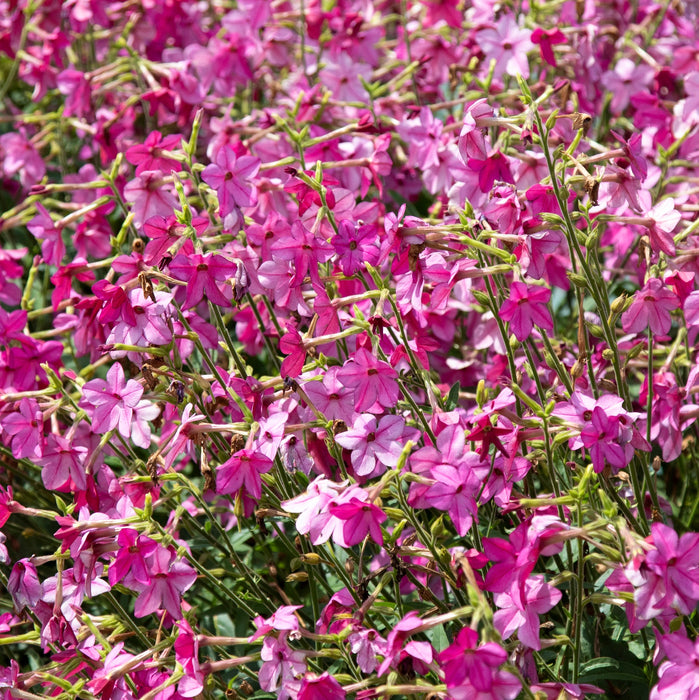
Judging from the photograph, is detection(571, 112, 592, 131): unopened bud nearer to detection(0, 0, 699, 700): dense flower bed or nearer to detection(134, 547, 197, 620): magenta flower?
detection(0, 0, 699, 700): dense flower bed

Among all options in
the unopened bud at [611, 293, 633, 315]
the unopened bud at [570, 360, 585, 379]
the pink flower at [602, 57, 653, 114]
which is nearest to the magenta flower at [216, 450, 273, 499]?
the unopened bud at [570, 360, 585, 379]

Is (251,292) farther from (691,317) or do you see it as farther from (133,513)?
(691,317)

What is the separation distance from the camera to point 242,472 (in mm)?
1688

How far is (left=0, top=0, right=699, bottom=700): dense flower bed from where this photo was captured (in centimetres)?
153

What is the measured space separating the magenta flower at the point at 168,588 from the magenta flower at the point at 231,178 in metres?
0.74

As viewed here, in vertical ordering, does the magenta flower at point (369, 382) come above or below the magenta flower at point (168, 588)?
above

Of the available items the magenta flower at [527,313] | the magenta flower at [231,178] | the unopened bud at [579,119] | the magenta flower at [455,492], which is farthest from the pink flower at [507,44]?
the magenta flower at [455,492]

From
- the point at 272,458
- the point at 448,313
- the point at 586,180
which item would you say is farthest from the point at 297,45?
the point at 272,458

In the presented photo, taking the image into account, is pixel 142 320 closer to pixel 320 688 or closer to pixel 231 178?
pixel 231 178

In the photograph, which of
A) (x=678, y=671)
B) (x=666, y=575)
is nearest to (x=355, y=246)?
(x=666, y=575)

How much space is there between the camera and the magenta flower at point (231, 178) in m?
1.94

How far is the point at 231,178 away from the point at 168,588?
862mm

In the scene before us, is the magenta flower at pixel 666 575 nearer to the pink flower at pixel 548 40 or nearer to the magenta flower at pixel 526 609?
the magenta flower at pixel 526 609

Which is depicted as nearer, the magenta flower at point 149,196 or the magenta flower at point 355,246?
the magenta flower at point 355,246
